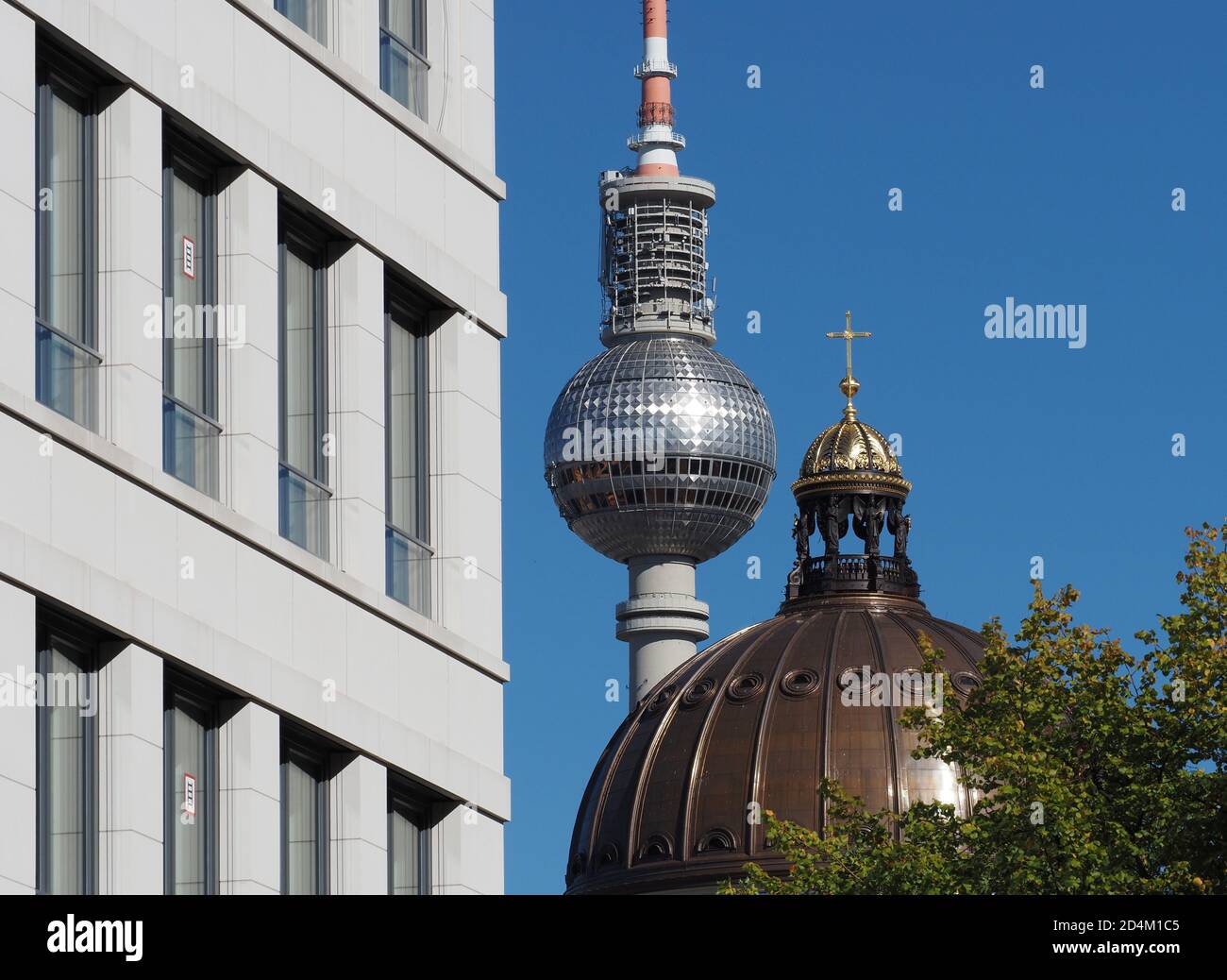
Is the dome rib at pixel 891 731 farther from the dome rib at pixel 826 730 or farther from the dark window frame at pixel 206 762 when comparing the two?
the dark window frame at pixel 206 762

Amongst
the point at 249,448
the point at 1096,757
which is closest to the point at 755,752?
the point at 1096,757

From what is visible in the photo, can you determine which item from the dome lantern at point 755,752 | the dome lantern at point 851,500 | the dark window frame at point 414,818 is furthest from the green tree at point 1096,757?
the dome lantern at point 851,500

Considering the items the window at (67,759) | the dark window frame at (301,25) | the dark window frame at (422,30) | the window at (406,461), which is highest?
the dark window frame at (422,30)

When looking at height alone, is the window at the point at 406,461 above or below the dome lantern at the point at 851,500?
below

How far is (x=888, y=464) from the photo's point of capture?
531 ft

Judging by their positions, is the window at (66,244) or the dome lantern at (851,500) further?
the dome lantern at (851,500)

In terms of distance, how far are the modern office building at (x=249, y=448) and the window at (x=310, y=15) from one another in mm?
35

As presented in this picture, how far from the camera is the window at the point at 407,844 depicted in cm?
3397

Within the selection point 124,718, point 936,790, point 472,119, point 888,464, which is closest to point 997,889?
point 472,119

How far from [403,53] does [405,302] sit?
7.92 feet

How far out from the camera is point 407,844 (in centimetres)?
3434
